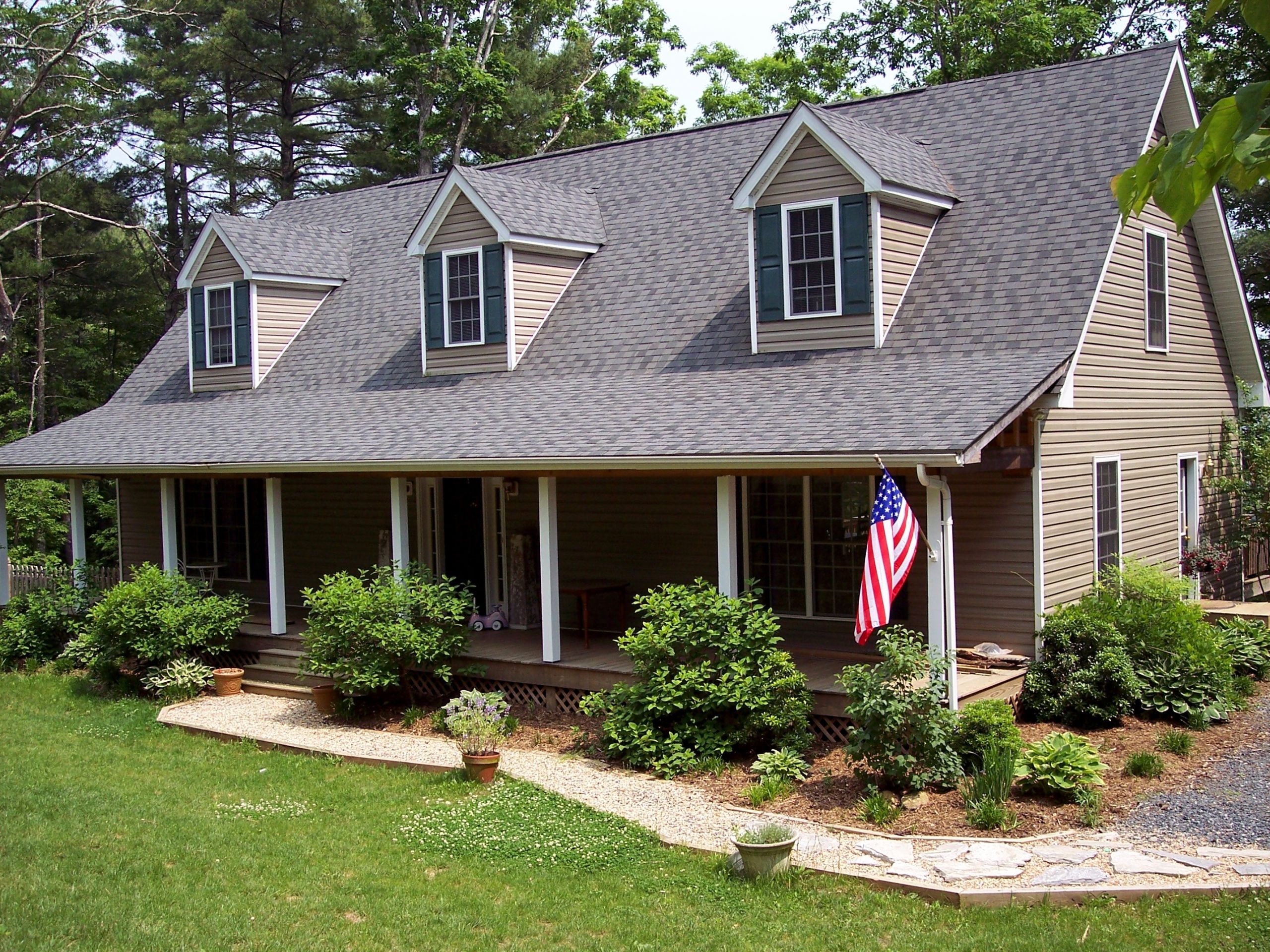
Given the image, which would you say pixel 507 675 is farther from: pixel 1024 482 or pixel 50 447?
pixel 50 447

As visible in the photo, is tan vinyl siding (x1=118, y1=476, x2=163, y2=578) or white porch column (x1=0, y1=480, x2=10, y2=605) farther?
tan vinyl siding (x1=118, y1=476, x2=163, y2=578)

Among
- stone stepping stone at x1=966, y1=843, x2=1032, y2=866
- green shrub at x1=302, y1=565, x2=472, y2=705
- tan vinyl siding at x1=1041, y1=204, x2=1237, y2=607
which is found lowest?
stone stepping stone at x1=966, y1=843, x2=1032, y2=866

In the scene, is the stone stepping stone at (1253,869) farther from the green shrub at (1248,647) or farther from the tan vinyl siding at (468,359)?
the tan vinyl siding at (468,359)

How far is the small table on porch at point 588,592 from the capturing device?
44.9 feet

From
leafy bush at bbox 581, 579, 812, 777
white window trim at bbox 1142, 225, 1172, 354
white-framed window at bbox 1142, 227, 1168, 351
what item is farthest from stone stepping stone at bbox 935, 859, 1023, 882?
white-framed window at bbox 1142, 227, 1168, 351

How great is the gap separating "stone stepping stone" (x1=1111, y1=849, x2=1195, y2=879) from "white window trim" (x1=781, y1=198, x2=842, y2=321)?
7.00m

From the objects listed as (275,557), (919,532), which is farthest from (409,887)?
(275,557)

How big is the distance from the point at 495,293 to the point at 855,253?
17.1 feet

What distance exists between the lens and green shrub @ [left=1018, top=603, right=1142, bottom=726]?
36.0 ft

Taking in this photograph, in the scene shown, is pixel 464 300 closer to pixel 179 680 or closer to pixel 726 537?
pixel 179 680

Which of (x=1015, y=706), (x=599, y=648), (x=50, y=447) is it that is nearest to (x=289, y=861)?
(x=599, y=648)

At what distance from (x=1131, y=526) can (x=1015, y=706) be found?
142 inches

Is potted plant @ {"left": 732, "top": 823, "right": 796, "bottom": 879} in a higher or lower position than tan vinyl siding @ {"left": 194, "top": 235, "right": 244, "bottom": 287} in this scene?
lower

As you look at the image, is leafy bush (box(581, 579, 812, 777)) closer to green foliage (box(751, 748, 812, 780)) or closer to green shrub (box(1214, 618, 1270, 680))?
green foliage (box(751, 748, 812, 780))
